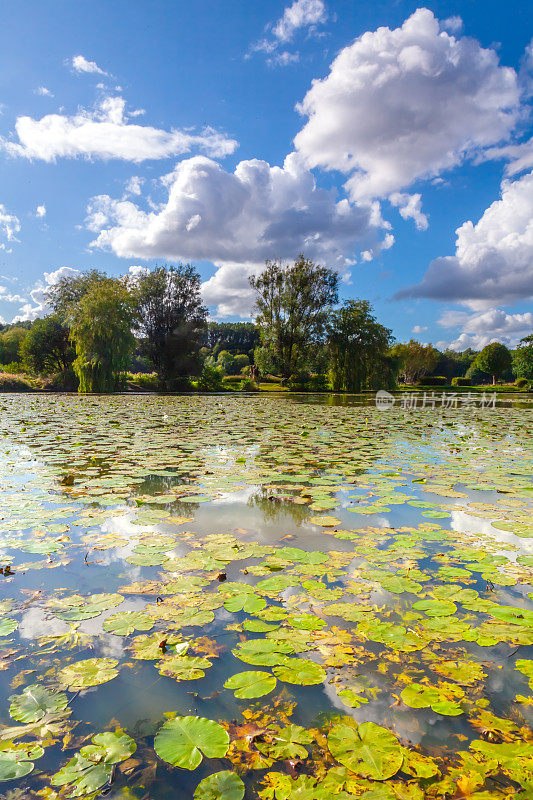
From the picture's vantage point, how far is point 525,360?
158ft

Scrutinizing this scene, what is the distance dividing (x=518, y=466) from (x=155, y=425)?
22.5 feet

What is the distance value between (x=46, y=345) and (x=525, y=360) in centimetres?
4917

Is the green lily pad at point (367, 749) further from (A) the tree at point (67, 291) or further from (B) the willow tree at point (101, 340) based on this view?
(A) the tree at point (67, 291)

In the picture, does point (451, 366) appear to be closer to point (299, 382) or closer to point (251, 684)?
point (299, 382)

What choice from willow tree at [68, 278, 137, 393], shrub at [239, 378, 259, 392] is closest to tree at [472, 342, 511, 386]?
shrub at [239, 378, 259, 392]

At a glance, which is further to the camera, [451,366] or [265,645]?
[451,366]

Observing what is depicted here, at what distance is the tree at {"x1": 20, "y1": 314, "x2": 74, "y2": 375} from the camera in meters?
34.0

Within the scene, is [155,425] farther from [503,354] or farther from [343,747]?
[503,354]

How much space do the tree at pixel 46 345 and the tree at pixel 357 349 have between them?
20913mm

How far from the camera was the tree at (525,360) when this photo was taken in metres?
47.5

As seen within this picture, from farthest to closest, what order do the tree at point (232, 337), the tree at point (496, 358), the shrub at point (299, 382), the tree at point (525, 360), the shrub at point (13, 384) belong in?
the tree at point (232, 337) → the tree at point (496, 358) → the tree at point (525, 360) → the shrub at point (299, 382) → the shrub at point (13, 384)

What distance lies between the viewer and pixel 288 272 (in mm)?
34156

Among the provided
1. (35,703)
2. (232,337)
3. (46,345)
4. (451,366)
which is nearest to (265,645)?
(35,703)

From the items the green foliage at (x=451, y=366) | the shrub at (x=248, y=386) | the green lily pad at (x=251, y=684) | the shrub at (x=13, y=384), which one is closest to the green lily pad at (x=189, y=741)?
the green lily pad at (x=251, y=684)
